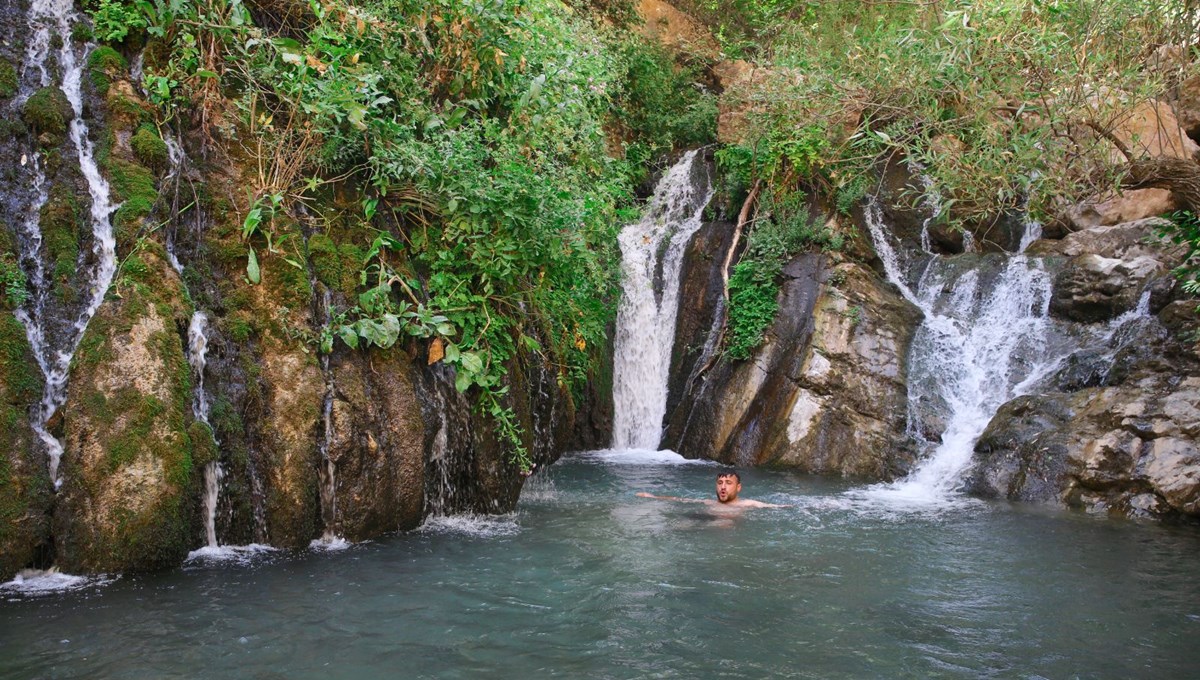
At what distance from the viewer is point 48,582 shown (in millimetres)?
5305

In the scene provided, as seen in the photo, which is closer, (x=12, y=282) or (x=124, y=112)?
(x=12, y=282)

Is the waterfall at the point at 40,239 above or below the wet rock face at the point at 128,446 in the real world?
above

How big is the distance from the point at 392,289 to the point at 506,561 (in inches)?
103

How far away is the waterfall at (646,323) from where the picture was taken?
47.3ft

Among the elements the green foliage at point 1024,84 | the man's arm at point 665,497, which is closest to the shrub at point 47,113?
the green foliage at point 1024,84

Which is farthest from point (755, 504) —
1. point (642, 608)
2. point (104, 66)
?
point (104, 66)

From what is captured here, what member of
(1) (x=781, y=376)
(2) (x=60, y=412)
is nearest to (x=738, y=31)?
(1) (x=781, y=376)

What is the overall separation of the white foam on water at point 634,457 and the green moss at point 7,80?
850cm

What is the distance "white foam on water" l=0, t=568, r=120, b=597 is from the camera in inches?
203

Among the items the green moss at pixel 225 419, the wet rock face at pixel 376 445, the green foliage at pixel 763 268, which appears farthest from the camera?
the green foliage at pixel 763 268

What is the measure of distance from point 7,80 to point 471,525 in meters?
5.00

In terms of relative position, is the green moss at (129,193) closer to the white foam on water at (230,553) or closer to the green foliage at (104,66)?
the green foliage at (104,66)

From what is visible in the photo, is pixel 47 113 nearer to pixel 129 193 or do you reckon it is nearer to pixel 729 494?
pixel 129 193

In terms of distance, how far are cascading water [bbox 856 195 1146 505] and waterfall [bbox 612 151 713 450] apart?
3.99 metres
